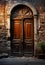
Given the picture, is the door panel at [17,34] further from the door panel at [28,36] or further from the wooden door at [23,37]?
the door panel at [28,36]

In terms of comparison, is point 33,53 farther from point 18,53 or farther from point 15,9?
point 15,9

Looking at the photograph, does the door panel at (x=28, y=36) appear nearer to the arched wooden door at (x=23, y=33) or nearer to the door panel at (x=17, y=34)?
the arched wooden door at (x=23, y=33)

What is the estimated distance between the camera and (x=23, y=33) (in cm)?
1335

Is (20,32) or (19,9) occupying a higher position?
(19,9)

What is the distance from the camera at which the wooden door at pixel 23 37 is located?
1333 cm

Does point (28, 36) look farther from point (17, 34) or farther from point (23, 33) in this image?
point (17, 34)

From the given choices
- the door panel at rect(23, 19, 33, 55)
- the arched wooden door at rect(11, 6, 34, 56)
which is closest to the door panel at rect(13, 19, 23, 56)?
the arched wooden door at rect(11, 6, 34, 56)

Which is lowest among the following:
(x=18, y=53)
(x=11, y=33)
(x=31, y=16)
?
(x=18, y=53)

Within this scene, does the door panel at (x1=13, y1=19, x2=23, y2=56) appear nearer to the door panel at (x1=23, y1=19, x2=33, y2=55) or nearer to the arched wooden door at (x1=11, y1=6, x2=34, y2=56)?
the arched wooden door at (x1=11, y1=6, x2=34, y2=56)

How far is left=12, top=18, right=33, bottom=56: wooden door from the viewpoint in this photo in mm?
13328

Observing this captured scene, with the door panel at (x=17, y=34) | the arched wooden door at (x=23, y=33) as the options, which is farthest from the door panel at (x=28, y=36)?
the door panel at (x=17, y=34)

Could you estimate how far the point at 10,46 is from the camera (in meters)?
13.3

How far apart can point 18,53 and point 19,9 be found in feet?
7.89

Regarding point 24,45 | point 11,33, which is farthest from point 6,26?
point 24,45
